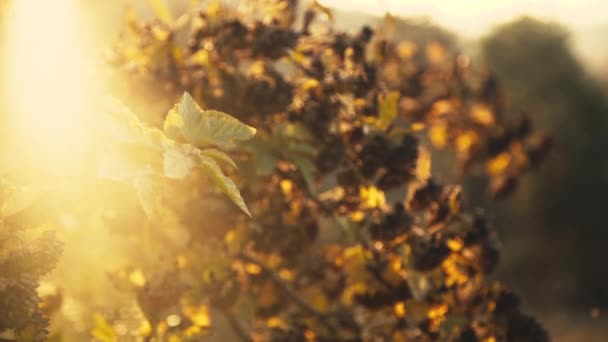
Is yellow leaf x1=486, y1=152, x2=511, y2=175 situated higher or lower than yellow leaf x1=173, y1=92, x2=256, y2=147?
higher

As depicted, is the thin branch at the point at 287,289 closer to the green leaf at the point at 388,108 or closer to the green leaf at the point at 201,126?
the green leaf at the point at 388,108

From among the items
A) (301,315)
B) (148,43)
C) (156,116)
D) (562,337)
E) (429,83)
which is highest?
(562,337)

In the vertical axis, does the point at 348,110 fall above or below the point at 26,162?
above

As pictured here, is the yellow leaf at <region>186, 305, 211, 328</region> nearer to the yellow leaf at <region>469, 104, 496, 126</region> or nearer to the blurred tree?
the yellow leaf at <region>469, 104, 496, 126</region>

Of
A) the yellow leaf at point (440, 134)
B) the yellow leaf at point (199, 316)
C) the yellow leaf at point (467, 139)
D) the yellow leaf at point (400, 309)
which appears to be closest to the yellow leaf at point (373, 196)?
the yellow leaf at point (400, 309)

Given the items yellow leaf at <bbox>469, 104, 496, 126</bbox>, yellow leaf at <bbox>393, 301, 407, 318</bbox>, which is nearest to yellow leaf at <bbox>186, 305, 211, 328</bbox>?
yellow leaf at <bbox>393, 301, 407, 318</bbox>

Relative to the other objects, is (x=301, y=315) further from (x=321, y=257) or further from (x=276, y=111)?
(x=276, y=111)

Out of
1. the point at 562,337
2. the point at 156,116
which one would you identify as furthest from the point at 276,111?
the point at 562,337
